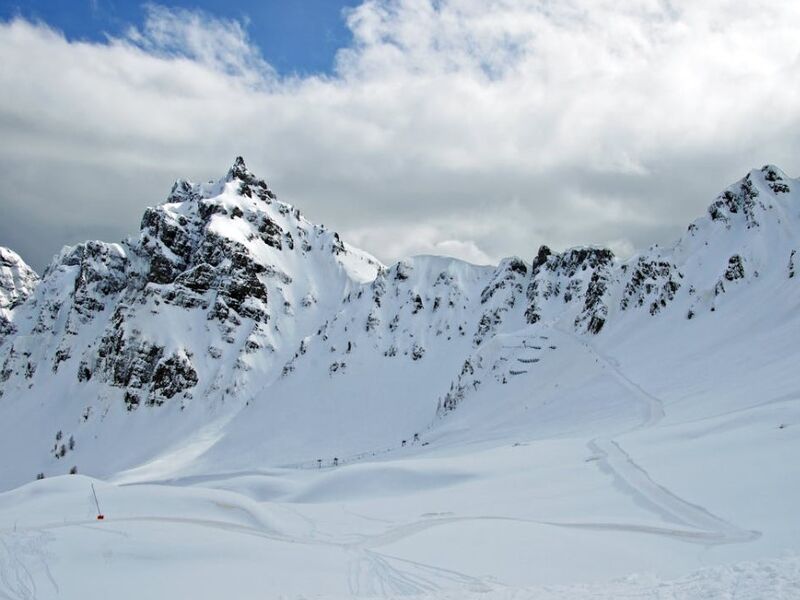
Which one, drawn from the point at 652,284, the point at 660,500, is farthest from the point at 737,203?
the point at 660,500

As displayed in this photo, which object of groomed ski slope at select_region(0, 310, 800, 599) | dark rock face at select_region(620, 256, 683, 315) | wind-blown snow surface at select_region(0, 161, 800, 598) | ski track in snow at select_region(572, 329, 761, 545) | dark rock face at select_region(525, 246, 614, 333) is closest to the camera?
groomed ski slope at select_region(0, 310, 800, 599)

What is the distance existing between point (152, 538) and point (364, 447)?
78084 mm

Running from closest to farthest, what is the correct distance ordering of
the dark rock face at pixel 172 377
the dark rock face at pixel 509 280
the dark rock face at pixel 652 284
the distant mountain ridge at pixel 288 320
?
1. the dark rock face at pixel 652 284
2. the distant mountain ridge at pixel 288 320
3. the dark rock face at pixel 172 377
4. the dark rock face at pixel 509 280

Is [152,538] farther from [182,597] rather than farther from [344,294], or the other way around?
[344,294]

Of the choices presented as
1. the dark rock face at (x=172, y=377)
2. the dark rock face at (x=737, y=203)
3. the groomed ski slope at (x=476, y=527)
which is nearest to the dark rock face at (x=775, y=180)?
the dark rock face at (x=737, y=203)

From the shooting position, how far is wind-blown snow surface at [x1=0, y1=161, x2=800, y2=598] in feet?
57.6

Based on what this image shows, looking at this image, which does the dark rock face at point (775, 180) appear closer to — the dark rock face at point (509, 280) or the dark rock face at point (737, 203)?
the dark rock face at point (737, 203)

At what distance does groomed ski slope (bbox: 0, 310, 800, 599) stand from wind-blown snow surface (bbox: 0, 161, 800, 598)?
5.0 inches

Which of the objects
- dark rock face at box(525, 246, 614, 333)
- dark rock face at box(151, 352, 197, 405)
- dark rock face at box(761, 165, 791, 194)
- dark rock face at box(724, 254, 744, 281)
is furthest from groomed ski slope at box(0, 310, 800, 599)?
dark rock face at box(151, 352, 197, 405)

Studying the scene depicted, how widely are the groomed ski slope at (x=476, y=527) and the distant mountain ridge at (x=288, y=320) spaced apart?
4747 centimetres

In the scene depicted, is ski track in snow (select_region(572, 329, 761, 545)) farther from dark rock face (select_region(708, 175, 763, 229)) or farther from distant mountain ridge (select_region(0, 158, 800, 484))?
dark rock face (select_region(708, 175, 763, 229))

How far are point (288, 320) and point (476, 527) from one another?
459 feet

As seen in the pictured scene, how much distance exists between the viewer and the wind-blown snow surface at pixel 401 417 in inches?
691

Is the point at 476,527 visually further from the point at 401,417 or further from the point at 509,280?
the point at 509,280
